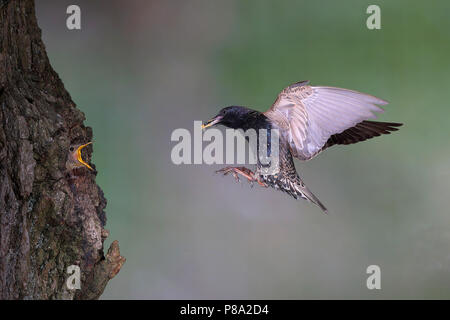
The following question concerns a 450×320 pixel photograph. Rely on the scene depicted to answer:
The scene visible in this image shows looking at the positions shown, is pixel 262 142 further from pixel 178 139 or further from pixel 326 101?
pixel 178 139

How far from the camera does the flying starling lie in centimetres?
175

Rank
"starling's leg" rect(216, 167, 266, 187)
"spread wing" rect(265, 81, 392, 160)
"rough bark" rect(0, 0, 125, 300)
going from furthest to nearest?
"starling's leg" rect(216, 167, 266, 187) → "spread wing" rect(265, 81, 392, 160) → "rough bark" rect(0, 0, 125, 300)

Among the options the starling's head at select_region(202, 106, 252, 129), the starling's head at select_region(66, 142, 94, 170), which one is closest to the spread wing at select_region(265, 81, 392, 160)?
the starling's head at select_region(202, 106, 252, 129)

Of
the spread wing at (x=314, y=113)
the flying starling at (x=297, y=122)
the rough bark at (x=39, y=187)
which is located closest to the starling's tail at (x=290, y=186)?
the flying starling at (x=297, y=122)

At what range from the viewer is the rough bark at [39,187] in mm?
1524

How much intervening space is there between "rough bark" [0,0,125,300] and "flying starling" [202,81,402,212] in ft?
1.65

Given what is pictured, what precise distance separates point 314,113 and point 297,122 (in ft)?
0.26

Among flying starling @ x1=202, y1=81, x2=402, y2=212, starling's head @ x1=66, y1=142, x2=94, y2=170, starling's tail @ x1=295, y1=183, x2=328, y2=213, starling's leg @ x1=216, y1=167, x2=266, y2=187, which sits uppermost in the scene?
flying starling @ x1=202, y1=81, x2=402, y2=212

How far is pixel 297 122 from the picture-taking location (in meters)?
1.86

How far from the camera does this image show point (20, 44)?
1.70 metres

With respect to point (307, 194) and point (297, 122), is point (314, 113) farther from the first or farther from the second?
point (307, 194)

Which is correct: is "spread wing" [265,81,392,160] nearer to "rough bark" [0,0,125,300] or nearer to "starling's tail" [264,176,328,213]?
"starling's tail" [264,176,328,213]

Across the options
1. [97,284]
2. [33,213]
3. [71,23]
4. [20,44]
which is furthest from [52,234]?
[71,23]

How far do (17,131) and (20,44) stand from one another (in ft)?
1.09
